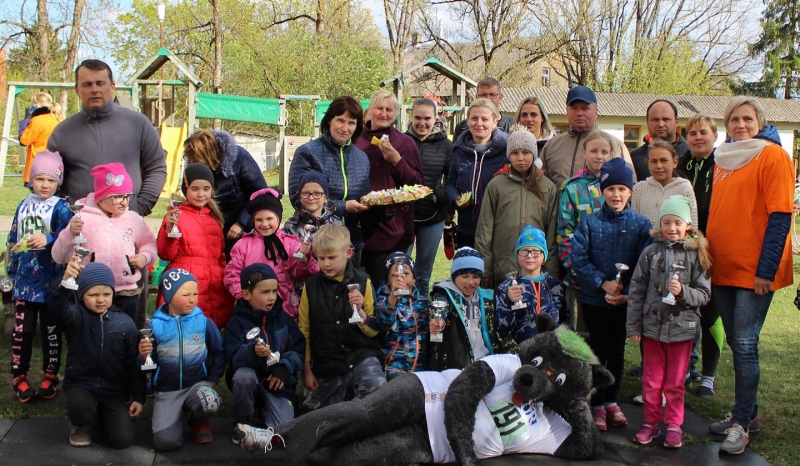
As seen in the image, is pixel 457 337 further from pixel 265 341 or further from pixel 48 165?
pixel 48 165

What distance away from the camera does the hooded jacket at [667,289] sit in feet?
14.0

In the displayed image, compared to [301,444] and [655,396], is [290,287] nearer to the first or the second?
[301,444]

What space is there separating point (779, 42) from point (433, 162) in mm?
44486

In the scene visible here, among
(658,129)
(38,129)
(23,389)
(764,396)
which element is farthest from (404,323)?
(38,129)

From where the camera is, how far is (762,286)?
13.7 ft

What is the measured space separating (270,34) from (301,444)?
32363 millimetres

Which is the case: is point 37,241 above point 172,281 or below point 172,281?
above

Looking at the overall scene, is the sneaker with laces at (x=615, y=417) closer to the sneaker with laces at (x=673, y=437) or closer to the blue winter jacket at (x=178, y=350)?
the sneaker with laces at (x=673, y=437)

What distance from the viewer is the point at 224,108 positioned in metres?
17.7

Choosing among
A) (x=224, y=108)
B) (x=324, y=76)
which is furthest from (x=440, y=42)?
(x=224, y=108)

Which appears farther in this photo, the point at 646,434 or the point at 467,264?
the point at 467,264

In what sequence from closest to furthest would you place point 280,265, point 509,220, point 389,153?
point 280,265, point 509,220, point 389,153

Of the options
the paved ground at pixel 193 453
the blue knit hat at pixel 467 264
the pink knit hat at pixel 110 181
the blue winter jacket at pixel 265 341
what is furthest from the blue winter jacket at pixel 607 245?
the pink knit hat at pixel 110 181

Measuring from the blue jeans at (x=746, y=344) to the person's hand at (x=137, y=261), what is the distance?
12.3ft
